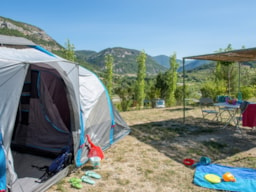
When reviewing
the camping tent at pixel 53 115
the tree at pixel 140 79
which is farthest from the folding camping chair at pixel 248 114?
the tree at pixel 140 79

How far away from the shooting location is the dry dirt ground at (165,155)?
2773 mm

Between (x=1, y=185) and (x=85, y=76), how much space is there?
2.17 meters

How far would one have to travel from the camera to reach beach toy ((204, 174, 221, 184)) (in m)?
2.79


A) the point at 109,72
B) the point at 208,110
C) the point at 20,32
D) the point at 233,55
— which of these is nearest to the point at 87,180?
the point at 233,55

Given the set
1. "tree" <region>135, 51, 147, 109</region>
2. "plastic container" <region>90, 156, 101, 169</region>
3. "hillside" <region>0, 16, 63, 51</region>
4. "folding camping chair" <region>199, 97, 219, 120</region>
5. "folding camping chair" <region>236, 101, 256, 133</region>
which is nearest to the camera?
"plastic container" <region>90, 156, 101, 169</region>

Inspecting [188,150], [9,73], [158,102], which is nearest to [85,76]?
[9,73]

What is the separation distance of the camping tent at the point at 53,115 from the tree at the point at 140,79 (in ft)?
35.4

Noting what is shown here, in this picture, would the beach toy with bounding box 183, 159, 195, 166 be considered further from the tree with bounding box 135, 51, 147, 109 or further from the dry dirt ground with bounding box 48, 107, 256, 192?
the tree with bounding box 135, 51, 147, 109

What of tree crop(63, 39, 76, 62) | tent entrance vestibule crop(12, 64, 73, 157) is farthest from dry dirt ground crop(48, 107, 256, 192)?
tree crop(63, 39, 76, 62)

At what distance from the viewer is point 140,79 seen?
15.5m

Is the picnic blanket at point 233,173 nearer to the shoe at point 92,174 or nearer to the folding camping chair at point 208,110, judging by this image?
the shoe at point 92,174

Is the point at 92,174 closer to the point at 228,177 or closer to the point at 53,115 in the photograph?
the point at 53,115

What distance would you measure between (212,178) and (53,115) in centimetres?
278

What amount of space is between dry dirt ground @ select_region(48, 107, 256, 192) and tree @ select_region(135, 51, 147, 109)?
9.30 m
